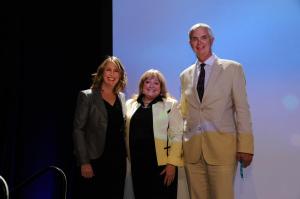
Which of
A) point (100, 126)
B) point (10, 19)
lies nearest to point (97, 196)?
point (100, 126)

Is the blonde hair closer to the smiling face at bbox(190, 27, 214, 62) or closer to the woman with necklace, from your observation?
the woman with necklace

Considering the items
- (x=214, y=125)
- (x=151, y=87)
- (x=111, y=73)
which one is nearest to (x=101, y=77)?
(x=111, y=73)

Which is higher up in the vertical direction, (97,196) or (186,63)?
(186,63)

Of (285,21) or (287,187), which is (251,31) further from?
(287,187)

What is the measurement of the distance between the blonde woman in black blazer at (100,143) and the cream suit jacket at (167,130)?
110 mm

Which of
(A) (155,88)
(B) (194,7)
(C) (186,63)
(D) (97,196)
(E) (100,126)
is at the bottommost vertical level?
(D) (97,196)

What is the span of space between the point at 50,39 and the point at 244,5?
160cm

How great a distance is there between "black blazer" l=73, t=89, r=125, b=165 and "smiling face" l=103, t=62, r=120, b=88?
0.41ft

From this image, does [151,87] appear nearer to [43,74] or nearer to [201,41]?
[201,41]

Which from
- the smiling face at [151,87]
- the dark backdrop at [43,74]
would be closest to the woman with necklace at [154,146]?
the smiling face at [151,87]

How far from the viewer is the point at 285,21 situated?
2.89 meters

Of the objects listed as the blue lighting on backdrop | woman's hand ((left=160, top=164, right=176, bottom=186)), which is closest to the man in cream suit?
woman's hand ((left=160, top=164, right=176, bottom=186))

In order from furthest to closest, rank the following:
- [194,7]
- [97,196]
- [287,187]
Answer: [194,7] → [287,187] → [97,196]

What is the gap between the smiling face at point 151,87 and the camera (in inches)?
108
